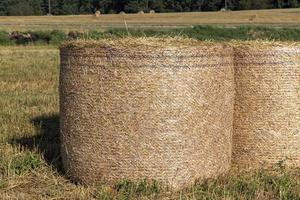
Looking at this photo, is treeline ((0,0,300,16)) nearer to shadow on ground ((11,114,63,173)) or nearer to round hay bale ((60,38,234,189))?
shadow on ground ((11,114,63,173))

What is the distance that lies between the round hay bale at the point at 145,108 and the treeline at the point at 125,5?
3502 inches

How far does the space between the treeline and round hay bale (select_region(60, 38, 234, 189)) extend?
88.9 meters

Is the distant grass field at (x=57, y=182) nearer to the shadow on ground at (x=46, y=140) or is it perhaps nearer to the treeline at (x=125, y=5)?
the shadow on ground at (x=46, y=140)

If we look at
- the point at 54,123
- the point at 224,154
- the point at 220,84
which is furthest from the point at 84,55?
the point at 54,123

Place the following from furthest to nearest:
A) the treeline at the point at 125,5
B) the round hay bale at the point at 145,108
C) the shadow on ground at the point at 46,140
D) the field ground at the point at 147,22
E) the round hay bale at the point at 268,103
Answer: the treeline at the point at 125,5, the field ground at the point at 147,22, the shadow on ground at the point at 46,140, the round hay bale at the point at 268,103, the round hay bale at the point at 145,108

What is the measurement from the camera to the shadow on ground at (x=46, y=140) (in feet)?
20.7

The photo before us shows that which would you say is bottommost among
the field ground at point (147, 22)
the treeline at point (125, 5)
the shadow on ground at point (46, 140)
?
the treeline at point (125, 5)

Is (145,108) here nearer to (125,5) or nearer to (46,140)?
(46,140)

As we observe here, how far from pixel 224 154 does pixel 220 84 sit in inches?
26.3

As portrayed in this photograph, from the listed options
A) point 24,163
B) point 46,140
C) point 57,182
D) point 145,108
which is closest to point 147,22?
point 46,140

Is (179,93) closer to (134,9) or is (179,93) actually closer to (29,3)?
(134,9)

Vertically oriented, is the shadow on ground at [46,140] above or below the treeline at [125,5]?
above

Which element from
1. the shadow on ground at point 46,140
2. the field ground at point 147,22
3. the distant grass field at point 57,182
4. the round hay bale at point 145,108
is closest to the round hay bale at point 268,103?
the distant grass field at point 57,182

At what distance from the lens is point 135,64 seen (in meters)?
5.07
